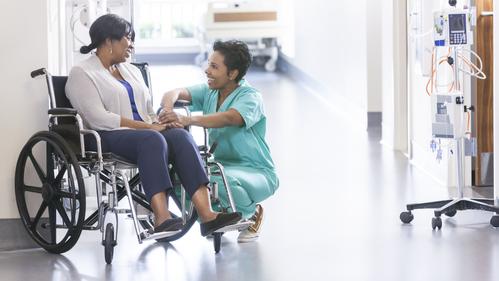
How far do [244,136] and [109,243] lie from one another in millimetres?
918

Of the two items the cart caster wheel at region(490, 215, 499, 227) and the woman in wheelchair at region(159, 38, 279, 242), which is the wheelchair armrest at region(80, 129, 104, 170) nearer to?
the woman in wheelchair at region(159, 38, 279, 242)

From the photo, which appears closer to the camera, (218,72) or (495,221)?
(218,72)

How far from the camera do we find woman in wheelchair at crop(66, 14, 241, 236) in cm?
484

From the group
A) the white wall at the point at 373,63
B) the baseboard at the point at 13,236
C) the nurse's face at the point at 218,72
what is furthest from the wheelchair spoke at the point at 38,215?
the white wall at the point at 373,63

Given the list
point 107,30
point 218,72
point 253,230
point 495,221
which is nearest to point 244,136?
point 218,72

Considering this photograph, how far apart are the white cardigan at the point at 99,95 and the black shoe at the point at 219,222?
0.62 meters

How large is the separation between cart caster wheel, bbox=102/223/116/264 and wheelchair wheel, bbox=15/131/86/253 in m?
0.12

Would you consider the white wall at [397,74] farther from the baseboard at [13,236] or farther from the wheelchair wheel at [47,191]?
Answer: the baseboard at [13,236]

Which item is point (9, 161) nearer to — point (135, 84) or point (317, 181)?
point (135, 84)

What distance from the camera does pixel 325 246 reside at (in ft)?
17.0

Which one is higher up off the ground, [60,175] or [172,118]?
[172,118]

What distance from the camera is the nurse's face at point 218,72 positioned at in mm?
5371

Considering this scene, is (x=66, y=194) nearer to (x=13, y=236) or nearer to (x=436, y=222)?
(x=13, y=236)

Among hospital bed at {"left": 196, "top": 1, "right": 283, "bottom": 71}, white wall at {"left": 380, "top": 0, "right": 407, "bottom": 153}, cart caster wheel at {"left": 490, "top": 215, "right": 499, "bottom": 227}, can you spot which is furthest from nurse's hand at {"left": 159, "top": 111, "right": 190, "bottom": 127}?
hospital bed at {"left": 196, "top": 1, "right": 283, "bottom": 71}
